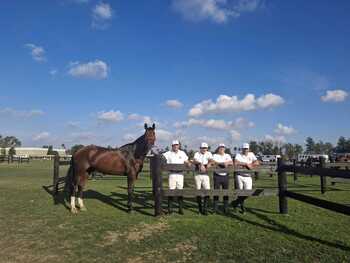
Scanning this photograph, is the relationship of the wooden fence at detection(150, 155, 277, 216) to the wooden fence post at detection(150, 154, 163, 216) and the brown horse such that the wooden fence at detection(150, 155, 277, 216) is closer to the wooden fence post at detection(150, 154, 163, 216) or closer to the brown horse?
the wooden fence post at detection(150, 154, 163, 216)

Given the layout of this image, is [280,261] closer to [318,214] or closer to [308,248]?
[308,248]

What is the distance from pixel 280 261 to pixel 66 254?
131 inches

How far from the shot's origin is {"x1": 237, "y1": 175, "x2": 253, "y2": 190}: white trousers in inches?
374

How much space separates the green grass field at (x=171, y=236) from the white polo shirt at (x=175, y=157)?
1358 millimetres

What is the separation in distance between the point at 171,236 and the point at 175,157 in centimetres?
294

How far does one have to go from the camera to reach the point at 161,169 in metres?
9.16

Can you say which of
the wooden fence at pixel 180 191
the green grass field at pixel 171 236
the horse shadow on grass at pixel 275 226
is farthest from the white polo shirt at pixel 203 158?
the horse shadow on grass at pixel 275 226

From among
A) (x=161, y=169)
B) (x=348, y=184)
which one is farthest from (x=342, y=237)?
(x=348, y=184)

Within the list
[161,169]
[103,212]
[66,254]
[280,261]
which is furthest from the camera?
[103,212]

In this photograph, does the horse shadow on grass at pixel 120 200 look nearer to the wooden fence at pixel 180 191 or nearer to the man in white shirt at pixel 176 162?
the wooden fence at pixel 180 191

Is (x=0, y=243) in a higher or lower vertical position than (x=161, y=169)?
lower

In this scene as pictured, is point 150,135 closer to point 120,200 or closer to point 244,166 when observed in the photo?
point 244,166

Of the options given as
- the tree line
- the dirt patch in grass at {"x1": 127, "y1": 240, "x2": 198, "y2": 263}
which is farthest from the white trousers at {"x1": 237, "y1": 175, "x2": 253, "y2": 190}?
the tree line

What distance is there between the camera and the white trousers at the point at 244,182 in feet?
31.1
